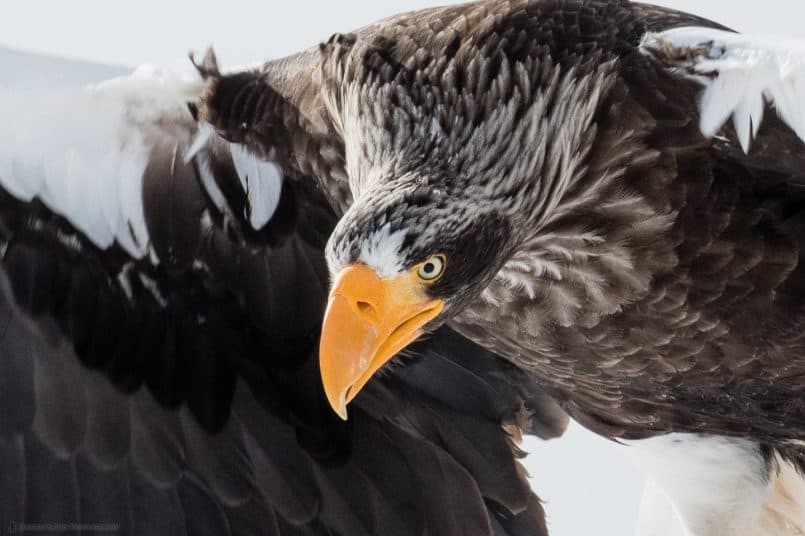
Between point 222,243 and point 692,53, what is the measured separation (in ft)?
4.06

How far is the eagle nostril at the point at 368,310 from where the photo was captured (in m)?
2.73

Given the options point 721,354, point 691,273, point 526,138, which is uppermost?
point 526,138

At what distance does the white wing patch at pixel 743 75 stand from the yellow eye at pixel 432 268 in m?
0.61

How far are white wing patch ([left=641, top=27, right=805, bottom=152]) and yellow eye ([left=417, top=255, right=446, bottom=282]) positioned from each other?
61cm

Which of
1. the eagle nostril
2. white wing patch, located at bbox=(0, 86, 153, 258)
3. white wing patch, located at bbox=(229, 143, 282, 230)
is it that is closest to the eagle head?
the eagle nostril

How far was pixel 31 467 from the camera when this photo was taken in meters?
3.57

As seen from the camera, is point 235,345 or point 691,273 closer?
point 691,273

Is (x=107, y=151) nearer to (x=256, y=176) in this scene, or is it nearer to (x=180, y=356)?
(x=256, y=176)

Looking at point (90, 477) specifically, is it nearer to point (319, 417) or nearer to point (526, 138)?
point (319, 417)

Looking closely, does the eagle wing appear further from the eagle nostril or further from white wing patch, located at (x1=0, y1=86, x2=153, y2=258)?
the eagle nostril

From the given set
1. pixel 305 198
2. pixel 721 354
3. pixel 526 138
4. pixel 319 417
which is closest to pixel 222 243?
pixel 305 198

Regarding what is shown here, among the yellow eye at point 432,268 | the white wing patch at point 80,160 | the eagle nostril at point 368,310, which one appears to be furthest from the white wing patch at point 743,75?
the white wing patch at point 80,160

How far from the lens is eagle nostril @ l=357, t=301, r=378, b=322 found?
8.97ft

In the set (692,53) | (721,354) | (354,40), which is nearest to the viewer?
(692,53)
